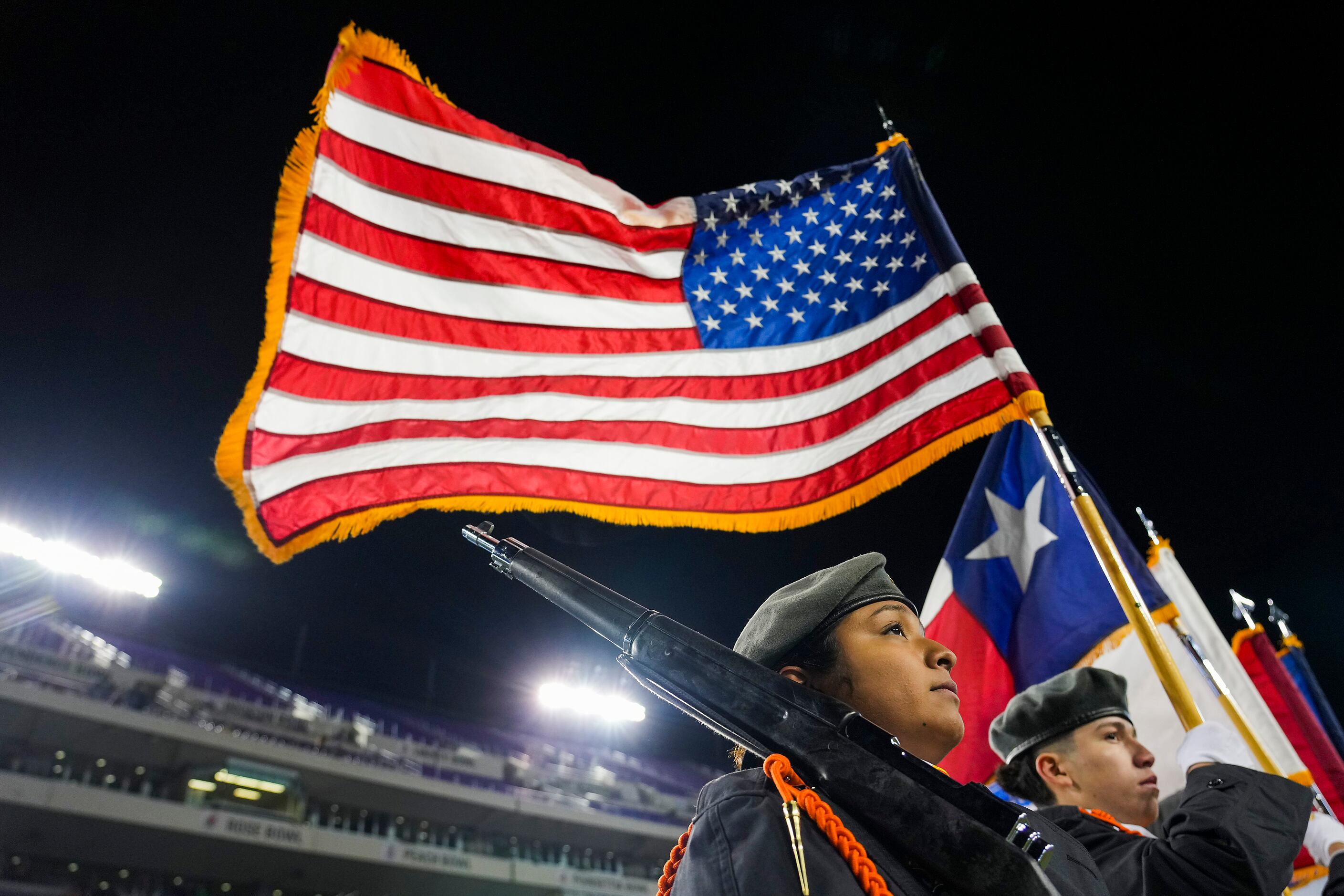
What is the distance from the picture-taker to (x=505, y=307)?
397cm

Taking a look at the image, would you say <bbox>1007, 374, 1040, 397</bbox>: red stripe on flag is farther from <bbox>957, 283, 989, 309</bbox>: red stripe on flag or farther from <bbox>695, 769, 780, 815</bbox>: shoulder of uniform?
<bbox>695, 769, 780, 815</bbox>: shoulder of uniform

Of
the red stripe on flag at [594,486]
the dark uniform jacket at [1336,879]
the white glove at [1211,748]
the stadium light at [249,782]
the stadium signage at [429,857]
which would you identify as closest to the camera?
the dark uniform jacket at [1336,879]

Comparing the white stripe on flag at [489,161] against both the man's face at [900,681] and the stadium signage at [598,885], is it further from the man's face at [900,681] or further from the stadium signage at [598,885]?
the stadium signage at [598,885]

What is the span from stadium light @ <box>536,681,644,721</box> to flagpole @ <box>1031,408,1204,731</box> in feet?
70.3

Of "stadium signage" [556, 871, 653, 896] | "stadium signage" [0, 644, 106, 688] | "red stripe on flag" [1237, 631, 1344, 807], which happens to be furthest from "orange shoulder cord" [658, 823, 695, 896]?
"stadium signage" [556, 871, 653, 896]

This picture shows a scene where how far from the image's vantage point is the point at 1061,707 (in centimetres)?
292

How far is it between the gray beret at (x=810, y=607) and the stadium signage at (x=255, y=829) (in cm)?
1919

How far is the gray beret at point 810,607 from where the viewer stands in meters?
1.71

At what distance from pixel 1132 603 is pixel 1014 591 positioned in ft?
5.23

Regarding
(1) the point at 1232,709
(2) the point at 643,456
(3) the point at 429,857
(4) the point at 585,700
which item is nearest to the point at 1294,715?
(1) the point at 1232,709

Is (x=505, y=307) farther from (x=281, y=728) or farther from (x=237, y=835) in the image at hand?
(x=281, y=728)

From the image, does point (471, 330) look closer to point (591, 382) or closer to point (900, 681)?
point (591, 382)

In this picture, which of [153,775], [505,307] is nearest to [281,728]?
[153,775]

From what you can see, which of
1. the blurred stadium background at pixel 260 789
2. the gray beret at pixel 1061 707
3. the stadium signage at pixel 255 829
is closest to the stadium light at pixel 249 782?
the blurred stadium background at pixel 260 789
